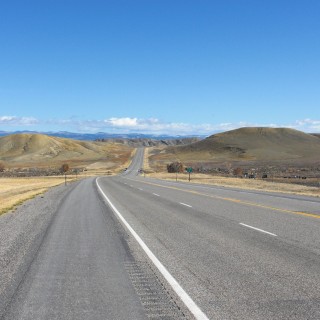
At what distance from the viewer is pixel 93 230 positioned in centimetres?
1359

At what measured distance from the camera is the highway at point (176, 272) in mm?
5898

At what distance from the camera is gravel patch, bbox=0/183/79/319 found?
7328 millimetres

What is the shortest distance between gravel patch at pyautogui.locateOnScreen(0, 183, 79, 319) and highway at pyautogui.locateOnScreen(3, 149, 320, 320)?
183 mm

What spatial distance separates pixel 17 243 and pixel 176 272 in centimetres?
506

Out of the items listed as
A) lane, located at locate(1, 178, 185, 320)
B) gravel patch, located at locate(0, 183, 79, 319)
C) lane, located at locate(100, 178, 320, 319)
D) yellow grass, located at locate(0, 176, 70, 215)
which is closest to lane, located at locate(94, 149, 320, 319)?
lane, located at locate(100, 178, 320, 319)

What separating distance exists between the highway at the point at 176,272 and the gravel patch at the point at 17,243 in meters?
0.18

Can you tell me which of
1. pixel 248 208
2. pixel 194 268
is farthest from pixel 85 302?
pixel 248 208

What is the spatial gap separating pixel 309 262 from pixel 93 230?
22.9 ft

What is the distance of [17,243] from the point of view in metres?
11.3

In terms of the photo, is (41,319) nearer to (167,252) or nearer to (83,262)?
(83,262)

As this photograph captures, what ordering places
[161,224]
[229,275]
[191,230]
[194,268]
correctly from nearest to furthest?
[229,275], [194,268], [191,230], [161,224]

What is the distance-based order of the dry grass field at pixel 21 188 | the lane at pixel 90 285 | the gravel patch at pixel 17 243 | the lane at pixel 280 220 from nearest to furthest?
the lane at pixel 90 285 < the gravel patch at pixel 17 243 < the lane at pixel 280 220 < the dry grass field at pixel 21 188

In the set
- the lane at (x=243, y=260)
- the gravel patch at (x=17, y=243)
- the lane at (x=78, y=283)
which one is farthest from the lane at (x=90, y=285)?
the lane at (x=243, y=260)

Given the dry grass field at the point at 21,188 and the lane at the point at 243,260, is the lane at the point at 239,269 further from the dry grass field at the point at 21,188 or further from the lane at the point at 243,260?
the dry grass field at the point at 21,188
